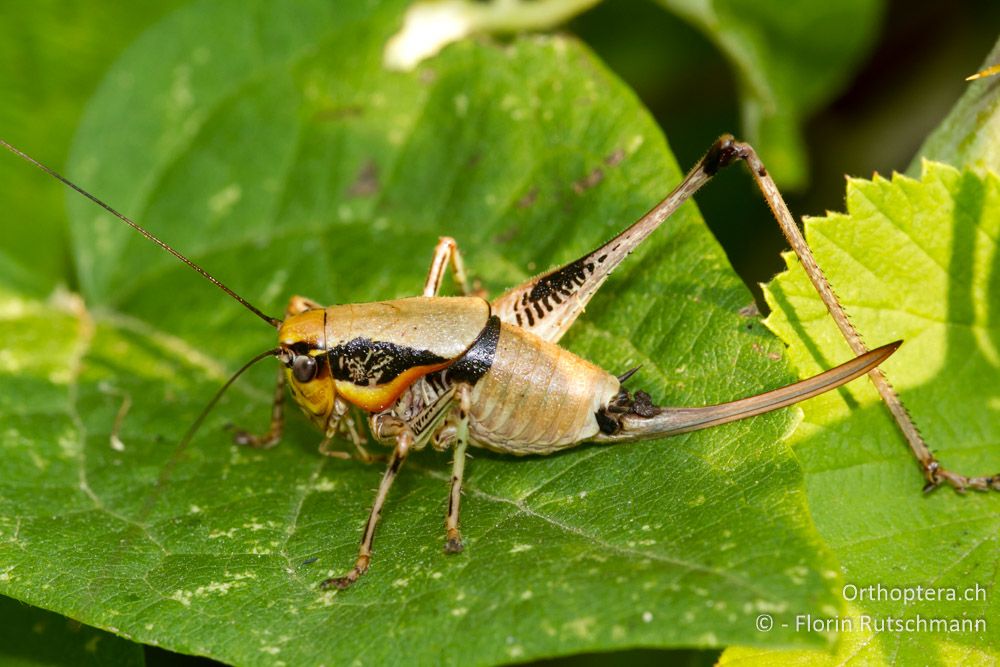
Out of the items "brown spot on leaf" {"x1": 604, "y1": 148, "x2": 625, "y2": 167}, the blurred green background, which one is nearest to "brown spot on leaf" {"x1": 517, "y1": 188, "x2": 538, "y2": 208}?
"brown spot on leaf" {"x1": 604, "y1": 148, "x2": 625, "y2": 167}

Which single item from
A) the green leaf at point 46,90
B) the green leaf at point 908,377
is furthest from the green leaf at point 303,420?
the green leaf at point 46,90

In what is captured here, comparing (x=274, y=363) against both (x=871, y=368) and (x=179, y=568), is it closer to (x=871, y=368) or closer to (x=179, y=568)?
(x=179, y=568)

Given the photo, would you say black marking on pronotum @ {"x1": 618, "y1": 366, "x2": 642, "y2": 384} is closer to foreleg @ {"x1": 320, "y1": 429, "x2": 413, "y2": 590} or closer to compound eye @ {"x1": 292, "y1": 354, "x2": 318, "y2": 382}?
foreleg @ {"x1": 320, "y1": 429, "x2": 413, "y2": 590}

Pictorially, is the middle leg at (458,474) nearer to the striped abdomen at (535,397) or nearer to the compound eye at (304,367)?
the striped abdomen at (535,397)

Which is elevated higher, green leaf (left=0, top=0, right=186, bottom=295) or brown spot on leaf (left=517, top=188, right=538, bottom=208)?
green leaf (left=0, top=0, right=186, bottom=295)

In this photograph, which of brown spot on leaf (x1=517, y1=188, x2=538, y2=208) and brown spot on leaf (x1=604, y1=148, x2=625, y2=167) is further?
brown spot on leaf (x1=517, y1=188, x2=538, y2=208)

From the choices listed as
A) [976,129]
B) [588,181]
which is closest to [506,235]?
[588,181]
